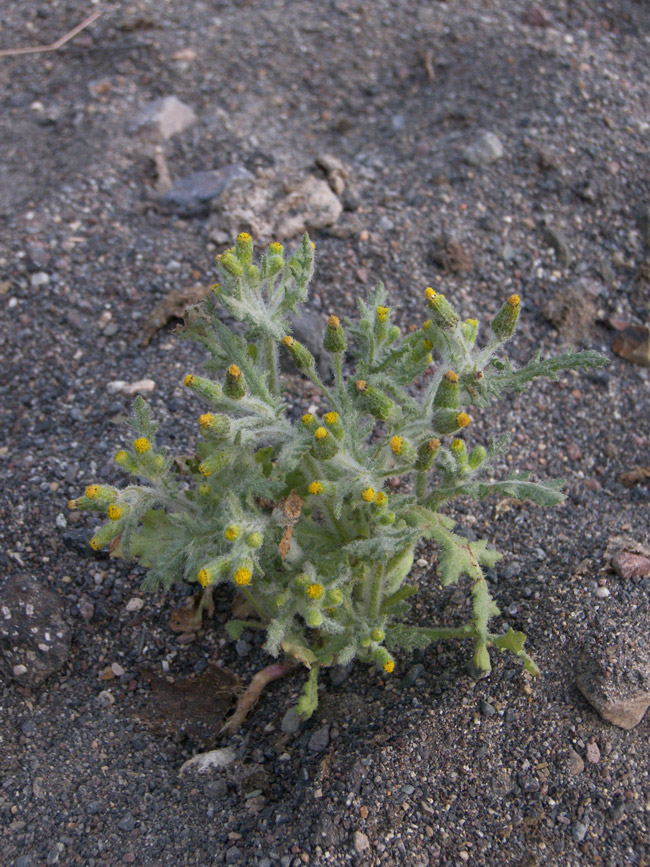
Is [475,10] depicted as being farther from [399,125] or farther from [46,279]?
[46,279]

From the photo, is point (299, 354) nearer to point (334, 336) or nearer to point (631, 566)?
point (334, 336)

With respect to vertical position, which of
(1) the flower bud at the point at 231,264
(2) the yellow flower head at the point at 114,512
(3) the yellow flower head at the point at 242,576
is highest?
(1) the flower bud at the point at 231,264

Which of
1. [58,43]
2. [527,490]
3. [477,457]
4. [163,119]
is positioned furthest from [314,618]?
[58,43]

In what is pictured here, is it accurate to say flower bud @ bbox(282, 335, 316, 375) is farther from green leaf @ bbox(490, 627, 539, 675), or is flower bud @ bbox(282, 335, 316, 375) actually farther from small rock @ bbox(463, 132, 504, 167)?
small rock @ bbox(463, 132, 504, 167)

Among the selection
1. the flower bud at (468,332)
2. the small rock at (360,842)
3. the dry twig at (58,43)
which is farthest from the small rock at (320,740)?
the dry twig at (58,43)

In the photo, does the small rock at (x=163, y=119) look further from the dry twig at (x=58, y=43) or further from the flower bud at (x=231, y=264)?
the flower bud at (x=231, y=264)

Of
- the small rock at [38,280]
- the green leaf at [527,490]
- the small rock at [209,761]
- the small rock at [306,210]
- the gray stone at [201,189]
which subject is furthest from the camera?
the gray stone at [201,189]

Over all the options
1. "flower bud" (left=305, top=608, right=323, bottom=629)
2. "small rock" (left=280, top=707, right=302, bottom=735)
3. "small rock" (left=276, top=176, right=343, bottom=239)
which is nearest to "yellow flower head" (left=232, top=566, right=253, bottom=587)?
"flower bud" (left=305, top=608, right=323, bottom=629)
